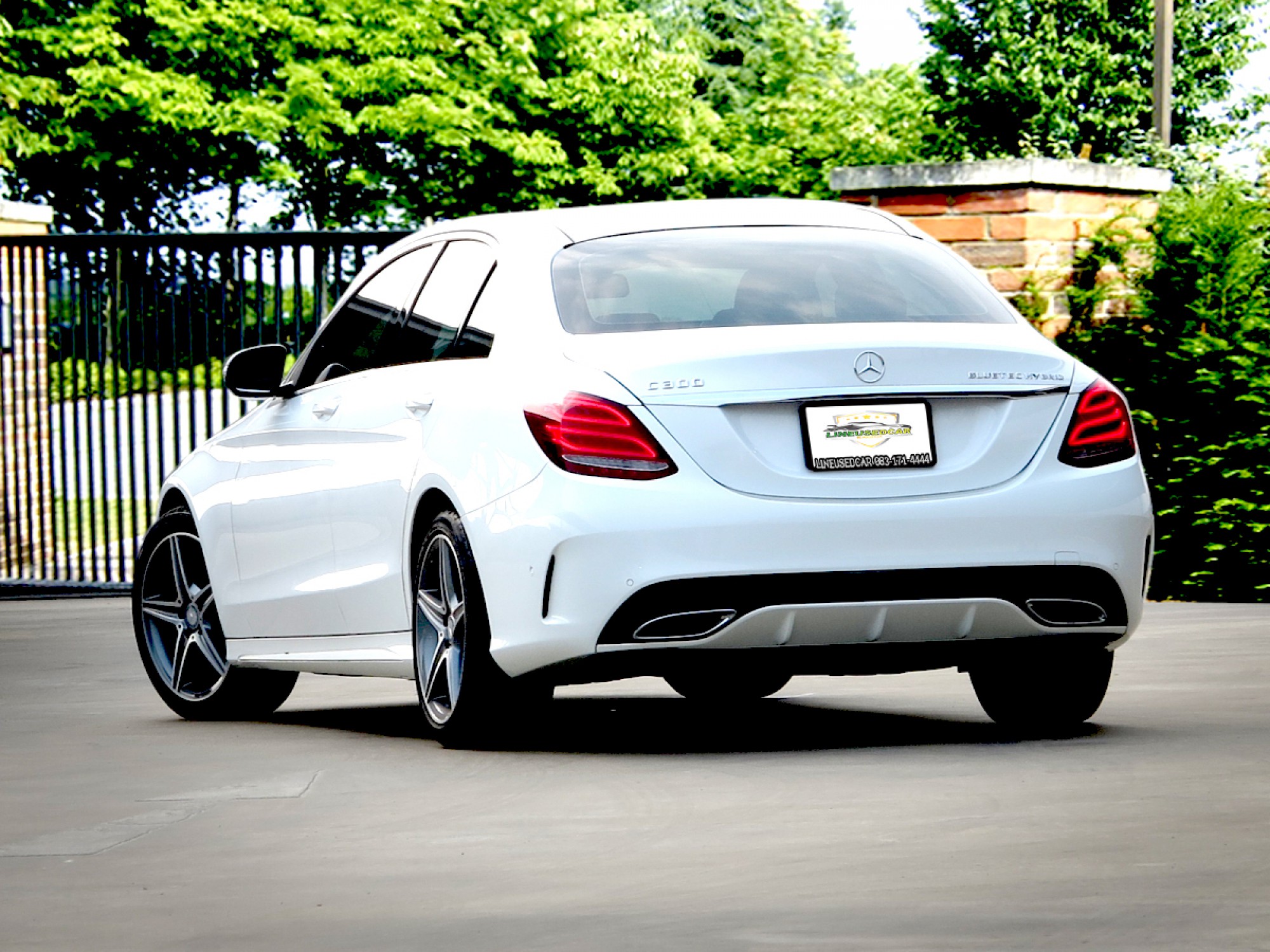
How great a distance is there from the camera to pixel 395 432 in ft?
24.4

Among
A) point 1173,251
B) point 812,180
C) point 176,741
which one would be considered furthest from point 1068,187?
point 812,180

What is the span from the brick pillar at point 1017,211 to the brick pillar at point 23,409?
604 cm

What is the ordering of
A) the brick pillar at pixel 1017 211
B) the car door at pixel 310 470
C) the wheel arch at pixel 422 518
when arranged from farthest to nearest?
the brick pillar at pixel 1017 211 < the car door at pixel 310 470 < the wheel arch at pixel 422 518

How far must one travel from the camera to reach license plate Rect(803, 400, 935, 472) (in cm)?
654

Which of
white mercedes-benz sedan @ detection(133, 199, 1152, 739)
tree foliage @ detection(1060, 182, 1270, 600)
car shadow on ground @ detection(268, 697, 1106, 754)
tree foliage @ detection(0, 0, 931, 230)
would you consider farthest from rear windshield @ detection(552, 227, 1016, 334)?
tree foliage @ detection(0, 0, 931, 230)

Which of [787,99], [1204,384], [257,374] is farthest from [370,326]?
[787,99]

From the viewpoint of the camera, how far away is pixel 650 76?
190 feet

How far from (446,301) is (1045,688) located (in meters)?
2.16

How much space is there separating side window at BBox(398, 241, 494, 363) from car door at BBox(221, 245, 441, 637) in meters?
0.11

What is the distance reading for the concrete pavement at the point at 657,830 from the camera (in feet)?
14.9

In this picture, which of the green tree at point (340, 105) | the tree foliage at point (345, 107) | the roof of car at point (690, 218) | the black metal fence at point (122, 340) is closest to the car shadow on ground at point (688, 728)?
the roof of car at point (690, 218)

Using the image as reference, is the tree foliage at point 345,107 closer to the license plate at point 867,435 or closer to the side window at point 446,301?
the side window at point 446,301

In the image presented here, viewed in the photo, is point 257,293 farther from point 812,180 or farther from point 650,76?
point 812,180

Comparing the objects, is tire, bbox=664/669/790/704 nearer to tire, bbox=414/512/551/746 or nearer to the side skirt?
the side skirt
